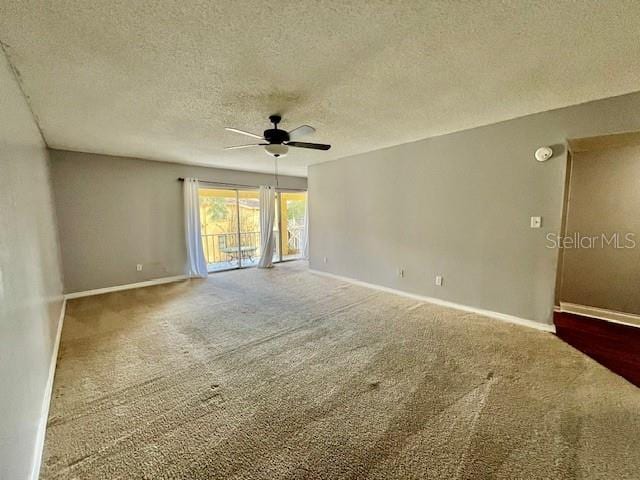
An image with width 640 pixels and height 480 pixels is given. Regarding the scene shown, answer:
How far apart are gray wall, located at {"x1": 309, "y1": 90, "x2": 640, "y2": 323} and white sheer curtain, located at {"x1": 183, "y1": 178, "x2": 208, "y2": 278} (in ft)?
9.71

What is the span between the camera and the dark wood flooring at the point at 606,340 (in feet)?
7.63

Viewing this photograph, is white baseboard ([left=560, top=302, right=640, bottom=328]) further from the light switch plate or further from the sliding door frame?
the sliding door frame

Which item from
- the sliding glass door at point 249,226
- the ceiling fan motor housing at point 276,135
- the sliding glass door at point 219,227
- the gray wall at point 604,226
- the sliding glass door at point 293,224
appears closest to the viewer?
the ceiling fan motor housing at point 276,135

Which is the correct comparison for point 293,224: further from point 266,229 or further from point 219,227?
point 219,227

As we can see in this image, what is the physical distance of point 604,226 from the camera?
3.33m

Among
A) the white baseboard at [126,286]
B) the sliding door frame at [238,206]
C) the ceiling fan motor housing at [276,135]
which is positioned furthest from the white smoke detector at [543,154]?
the white baseboard at [126,286]

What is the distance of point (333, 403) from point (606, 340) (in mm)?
2983

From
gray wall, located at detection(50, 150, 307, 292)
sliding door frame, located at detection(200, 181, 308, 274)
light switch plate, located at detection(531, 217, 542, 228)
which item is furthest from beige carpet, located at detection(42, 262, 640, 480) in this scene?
sliding door frame, located at detection(200, 181, 308, 274)

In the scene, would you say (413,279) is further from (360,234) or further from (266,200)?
(266,200)

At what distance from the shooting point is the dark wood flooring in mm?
2324

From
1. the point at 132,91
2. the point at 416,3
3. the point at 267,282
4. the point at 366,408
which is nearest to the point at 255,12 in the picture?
the point at 416,3

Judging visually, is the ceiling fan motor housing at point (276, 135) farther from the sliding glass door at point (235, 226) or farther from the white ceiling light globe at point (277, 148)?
the sliding glass door at point (235, 226)

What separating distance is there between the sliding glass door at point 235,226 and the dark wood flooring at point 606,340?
5.75 metres

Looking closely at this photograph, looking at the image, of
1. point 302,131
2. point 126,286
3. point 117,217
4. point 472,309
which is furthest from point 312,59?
point 126,286
